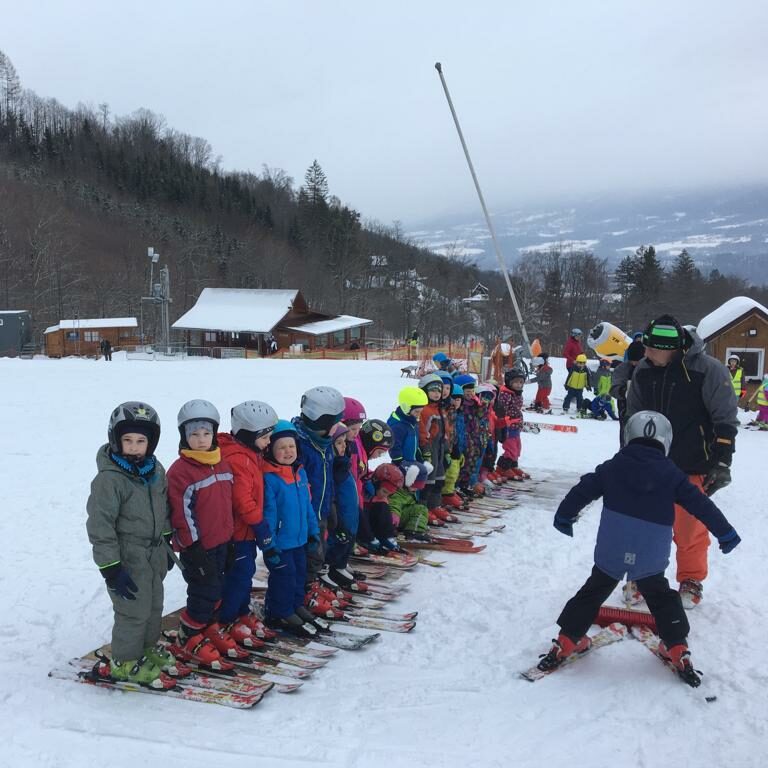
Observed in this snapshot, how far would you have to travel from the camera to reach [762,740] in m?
3.16

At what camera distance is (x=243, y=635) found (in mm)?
4188

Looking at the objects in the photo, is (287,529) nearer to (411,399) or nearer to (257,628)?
(257,628)

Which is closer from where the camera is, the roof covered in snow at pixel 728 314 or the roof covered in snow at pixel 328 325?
the roof covered in snow at pixel 728 314

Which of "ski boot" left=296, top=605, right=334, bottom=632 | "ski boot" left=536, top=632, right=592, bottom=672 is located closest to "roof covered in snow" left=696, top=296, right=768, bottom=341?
"ski boot" left=536, top=632, right=592, bottom=672

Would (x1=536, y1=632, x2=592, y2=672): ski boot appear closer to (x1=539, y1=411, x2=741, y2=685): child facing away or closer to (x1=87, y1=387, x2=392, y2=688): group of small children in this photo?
(x1=539, y1=411, x2=741, y2=685): child facing away

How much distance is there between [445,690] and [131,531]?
6.62ft

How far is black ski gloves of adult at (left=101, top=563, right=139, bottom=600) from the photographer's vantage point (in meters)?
3.53

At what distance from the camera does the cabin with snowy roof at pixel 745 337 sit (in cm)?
2108

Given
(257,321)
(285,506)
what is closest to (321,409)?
(285,506)

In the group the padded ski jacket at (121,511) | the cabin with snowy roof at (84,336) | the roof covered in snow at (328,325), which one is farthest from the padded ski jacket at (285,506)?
the roof covered in snow at (328,325)

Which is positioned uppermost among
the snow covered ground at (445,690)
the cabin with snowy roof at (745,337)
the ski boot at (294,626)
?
the cabin with snowy roof at (745,337)

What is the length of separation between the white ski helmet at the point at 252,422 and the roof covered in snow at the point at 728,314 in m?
20.5

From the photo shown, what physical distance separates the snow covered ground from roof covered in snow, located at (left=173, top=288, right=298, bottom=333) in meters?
38.0

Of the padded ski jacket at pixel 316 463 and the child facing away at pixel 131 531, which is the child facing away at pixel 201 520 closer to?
the child facing away at pixel 131 531
